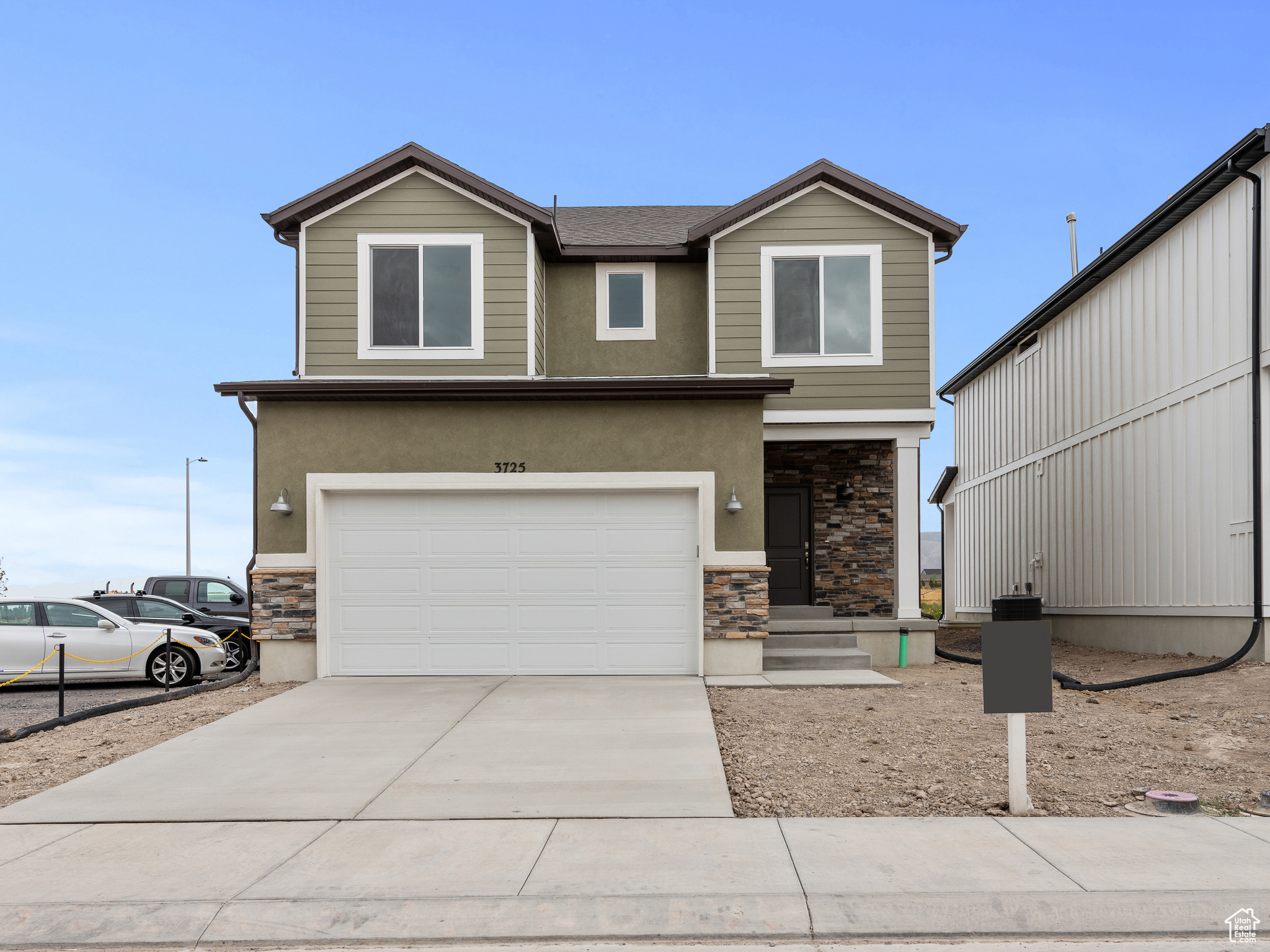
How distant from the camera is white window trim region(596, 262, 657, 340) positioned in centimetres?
1662

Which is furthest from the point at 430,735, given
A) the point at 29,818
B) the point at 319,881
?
the point at 319,881

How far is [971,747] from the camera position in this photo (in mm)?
8867

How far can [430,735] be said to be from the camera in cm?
959

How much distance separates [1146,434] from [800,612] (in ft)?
20.0

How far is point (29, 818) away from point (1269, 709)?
1095 cm

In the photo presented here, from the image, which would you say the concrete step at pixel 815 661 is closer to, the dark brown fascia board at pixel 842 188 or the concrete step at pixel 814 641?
the concrete step at pixel 814 641

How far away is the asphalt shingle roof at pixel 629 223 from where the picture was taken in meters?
16.9

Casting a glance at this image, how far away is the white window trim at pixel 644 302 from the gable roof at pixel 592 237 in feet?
0.70

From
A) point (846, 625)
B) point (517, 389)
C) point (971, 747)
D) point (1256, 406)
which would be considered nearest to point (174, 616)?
point (517, 389)

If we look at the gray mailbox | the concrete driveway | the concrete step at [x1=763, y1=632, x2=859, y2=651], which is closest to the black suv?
the concrete driveway

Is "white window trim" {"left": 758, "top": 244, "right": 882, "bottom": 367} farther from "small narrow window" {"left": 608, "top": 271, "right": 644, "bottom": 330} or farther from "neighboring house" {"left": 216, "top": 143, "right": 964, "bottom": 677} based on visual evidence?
"small narrow window" {"left": 608, "top": 271, "right": 644, "bottom": 330}

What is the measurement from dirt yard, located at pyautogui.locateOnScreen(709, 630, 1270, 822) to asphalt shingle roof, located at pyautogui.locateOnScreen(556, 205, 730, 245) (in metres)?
8.00

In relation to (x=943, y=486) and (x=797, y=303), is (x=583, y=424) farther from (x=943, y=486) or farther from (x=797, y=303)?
(x=943, y=486)

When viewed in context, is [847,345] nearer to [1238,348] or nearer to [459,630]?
[1238,348]
